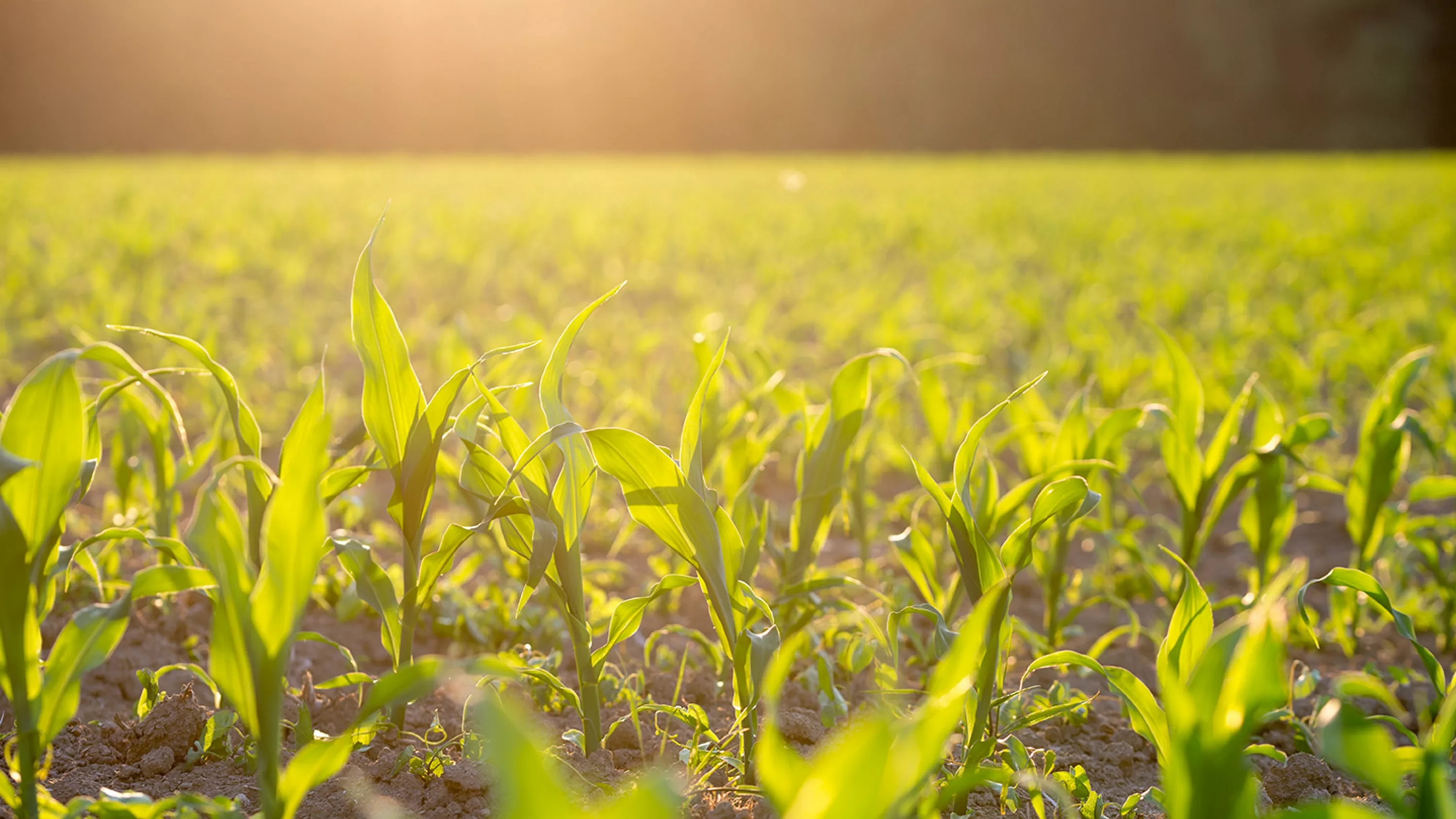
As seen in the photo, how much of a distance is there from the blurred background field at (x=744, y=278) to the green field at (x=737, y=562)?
7 centimetres

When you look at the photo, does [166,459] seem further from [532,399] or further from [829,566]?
[829,566]

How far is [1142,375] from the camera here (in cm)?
353

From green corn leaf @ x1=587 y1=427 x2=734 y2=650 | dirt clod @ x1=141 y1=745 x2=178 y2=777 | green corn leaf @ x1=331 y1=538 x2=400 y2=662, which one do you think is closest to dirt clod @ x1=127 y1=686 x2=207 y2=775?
dirt clod @ x1=141 y1=745 x2=178 y2=777

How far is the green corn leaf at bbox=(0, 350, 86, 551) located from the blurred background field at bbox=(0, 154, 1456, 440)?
0.81m

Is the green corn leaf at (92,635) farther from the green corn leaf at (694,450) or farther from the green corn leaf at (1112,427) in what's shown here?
the green corn leaf at (1112,427)

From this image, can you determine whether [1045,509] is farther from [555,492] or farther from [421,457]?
[421,457]

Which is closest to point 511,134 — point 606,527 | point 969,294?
point 969,294

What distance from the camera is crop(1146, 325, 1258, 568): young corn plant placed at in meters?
1.62

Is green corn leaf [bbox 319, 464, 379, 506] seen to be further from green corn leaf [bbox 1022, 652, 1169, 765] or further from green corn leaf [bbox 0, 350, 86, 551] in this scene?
green corn leaf [bbox 1022, 652, 1169, 765]

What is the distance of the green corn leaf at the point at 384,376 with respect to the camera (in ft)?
3.86

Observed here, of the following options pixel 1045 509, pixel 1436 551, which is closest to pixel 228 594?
pixel 1045 509

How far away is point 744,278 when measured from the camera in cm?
614

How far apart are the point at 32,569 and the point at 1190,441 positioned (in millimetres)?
1600

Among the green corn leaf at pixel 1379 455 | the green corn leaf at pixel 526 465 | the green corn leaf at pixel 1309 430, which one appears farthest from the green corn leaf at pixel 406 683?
the green corn leaf at pixel 1379 455
